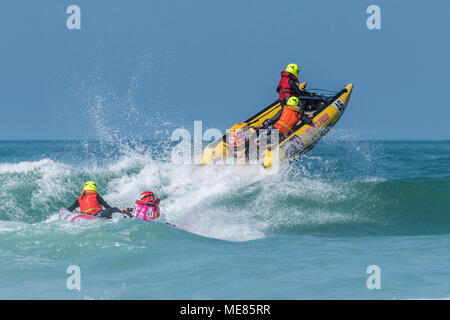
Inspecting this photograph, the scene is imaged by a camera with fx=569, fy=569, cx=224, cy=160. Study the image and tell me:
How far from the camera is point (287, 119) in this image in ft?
39.4

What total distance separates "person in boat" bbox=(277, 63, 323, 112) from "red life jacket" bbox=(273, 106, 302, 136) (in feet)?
2.51

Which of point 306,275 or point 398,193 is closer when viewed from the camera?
point 306,275

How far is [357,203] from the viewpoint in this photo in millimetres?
11312

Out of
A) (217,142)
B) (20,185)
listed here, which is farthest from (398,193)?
(20,185)

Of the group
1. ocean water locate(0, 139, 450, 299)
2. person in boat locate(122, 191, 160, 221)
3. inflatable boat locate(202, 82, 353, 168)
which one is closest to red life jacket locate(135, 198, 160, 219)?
person in boat locate(122, 191, 160, 221)

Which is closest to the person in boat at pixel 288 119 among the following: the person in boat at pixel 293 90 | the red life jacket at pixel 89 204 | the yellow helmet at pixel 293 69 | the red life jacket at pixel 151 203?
the person in boat at pixel 293 90

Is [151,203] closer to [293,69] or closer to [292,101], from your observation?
[292,101]

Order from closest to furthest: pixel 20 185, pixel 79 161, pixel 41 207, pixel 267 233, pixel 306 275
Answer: pixel 306 275, pixel 267 233, pixel 41 207, pixel 20 185, pixel 79 161

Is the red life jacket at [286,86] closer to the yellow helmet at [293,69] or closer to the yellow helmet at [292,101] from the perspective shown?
the yellow helmet at [293,69]

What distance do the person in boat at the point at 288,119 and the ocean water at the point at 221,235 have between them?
789 millimetres

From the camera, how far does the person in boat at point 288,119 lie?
39.4 feet

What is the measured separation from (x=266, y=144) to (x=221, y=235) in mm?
3656
